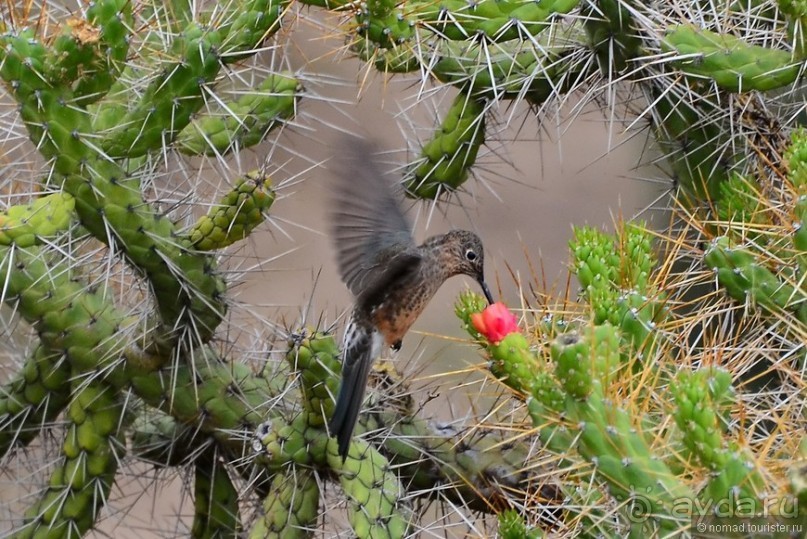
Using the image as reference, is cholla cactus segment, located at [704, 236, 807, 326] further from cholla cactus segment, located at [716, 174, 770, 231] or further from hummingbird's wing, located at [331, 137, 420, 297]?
hummingbird's wing, located at [331, 137, 420, 297]

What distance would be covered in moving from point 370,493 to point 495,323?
48cm

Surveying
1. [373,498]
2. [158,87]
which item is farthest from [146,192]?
[373,498]

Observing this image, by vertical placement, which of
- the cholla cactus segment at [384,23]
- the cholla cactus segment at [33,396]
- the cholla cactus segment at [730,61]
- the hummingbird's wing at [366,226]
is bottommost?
the cholla cactus segment at [33,396]

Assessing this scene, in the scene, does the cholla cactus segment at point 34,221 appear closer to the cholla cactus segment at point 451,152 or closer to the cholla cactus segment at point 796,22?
the cholla cactus segment at point 451,152

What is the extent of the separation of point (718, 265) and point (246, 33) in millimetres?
→ 864

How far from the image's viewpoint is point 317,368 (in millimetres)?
1773

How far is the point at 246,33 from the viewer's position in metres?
1.80

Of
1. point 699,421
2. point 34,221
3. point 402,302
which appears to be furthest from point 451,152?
point 699,421

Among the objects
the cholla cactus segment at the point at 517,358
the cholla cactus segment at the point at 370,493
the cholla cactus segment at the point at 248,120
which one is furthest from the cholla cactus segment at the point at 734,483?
the cholla cactus segment at the point at 248,120

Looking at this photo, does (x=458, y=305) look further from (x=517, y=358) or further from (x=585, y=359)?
(x=585, y=359)

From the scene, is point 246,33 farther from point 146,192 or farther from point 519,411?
point 519,411

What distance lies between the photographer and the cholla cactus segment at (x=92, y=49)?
166 cm

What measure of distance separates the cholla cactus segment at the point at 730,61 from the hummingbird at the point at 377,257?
0.57 metres

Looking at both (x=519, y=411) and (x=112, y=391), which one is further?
(x=112, y=391)
